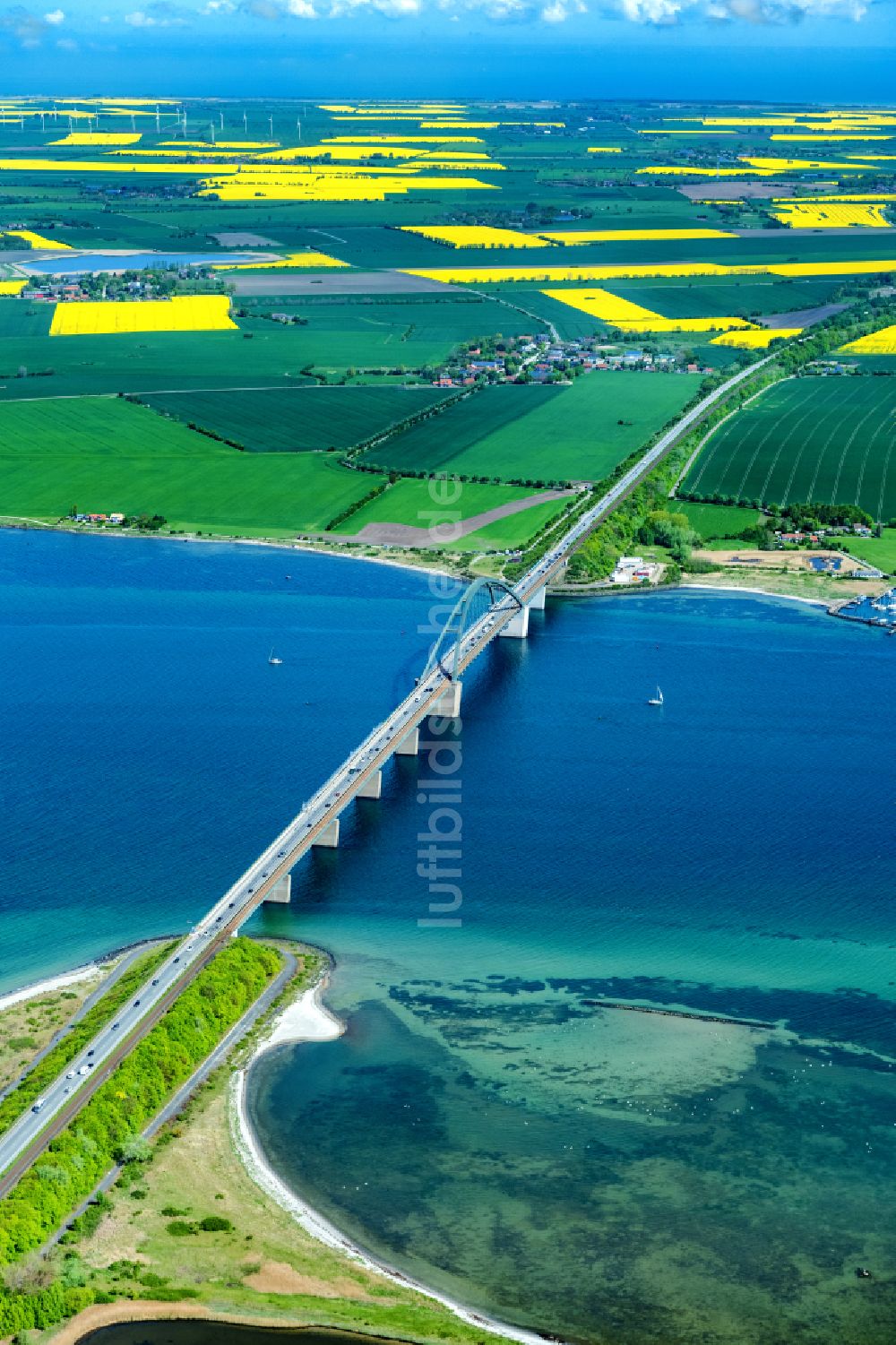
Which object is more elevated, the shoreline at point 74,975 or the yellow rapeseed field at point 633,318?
the yellow rapeseed field at point 633,318

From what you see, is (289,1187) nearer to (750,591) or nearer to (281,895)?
(281,895)

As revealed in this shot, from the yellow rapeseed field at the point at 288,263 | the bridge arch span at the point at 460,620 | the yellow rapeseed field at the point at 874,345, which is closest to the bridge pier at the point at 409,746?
the bridge arch span at the point at 460,620

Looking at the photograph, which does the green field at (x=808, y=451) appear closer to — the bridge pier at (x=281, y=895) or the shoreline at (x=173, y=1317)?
the bridge pier at (x=281, y=895)

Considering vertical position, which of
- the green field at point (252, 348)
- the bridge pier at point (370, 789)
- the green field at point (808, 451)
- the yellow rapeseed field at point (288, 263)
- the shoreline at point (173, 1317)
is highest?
the yellow rapeseed field at point (288, 263)

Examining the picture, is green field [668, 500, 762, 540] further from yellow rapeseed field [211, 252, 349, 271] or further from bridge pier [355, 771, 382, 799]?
yellow rapeseed field [211, 252, 349, 271]

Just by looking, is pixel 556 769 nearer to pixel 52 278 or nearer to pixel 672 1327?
pixel 672 1327

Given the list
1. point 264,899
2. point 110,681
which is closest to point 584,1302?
point 264,899
